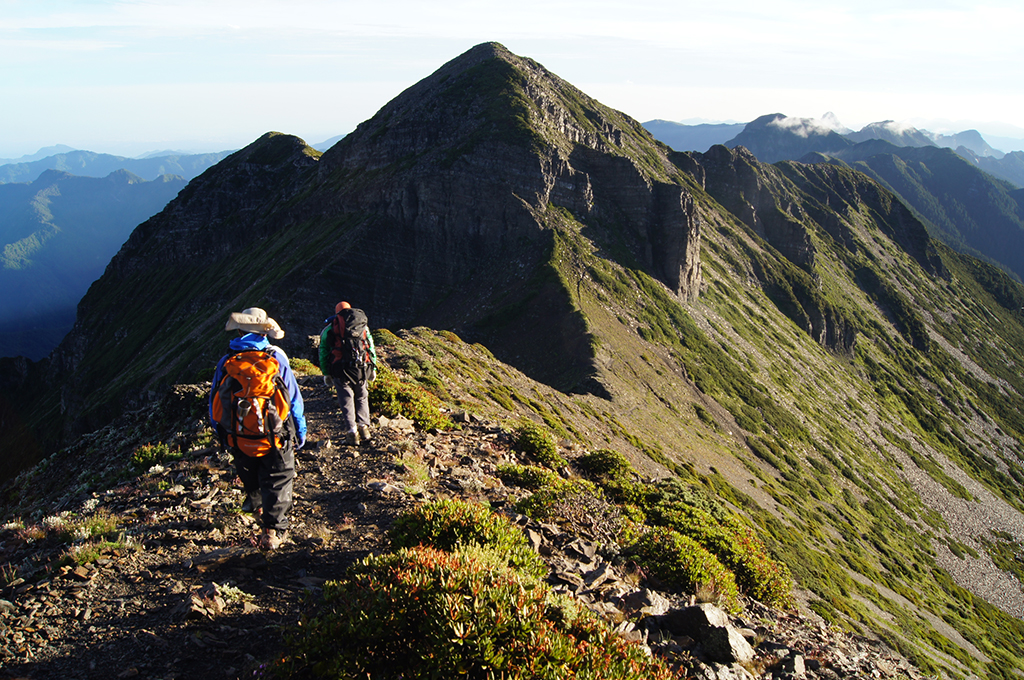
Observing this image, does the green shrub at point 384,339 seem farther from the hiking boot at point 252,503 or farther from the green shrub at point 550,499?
the hiking boot at point 252,503

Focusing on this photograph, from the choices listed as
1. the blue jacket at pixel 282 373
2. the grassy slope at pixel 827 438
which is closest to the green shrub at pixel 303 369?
the blue jacket at pixel 282 373

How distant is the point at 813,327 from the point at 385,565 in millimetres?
146152

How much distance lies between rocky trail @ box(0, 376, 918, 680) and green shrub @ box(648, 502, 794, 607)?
585mm

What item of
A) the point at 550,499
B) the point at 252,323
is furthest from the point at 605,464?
the point at 252,323

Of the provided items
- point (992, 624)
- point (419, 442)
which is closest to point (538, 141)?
point (419, 442)

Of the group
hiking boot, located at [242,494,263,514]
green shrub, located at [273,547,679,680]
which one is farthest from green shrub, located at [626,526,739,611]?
hiking boot, located at [242,494,263,514]

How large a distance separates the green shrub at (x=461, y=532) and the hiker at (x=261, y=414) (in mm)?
1901

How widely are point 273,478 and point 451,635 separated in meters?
4.38

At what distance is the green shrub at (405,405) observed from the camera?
14891mm

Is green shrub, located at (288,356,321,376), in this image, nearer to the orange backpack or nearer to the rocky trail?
the rocky trail

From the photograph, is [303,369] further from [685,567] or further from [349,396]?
[685,567]

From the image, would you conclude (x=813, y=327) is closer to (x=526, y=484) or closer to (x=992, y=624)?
(x=992, y=624)

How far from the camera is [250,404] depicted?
7.62 m

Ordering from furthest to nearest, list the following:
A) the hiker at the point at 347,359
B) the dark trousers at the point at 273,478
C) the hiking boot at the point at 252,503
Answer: the hiker at the point at 347,359 < the hiking boot at the point at 252,503 < the dark trousers at the point at 273,478
